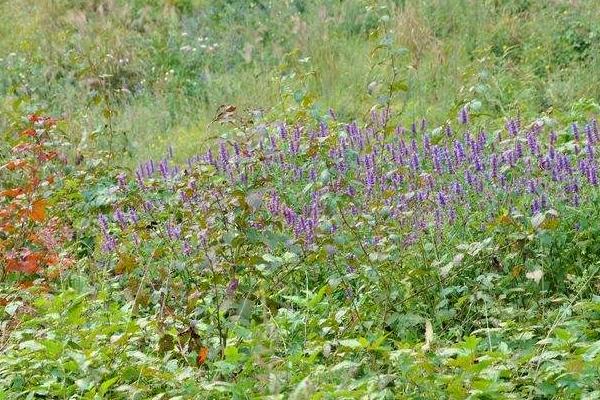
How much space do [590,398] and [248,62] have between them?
6986 mm

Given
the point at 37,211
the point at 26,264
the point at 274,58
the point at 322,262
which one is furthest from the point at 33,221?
the point at 274,58

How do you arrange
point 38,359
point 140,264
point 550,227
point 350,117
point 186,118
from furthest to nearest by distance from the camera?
point 186,118
point 350,117
point 140,264
point 550,227
point 38,359

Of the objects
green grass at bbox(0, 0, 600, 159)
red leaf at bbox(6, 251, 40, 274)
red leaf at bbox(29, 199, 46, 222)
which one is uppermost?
red leaf at bbox(29, 199, 46, 222)

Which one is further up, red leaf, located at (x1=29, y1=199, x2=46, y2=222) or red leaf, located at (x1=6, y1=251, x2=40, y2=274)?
red leaf, located at (x1=29, y1=199, x2=46, y2=222)

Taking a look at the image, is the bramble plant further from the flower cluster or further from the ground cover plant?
the flower cluster

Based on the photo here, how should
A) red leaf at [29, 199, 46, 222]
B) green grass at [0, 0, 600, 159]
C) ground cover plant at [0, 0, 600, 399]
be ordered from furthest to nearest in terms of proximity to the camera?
green grass at [0, 0, 600, 159] < red leaf at [29, 199, 46, 222] < ground cover plant at [0, 0, 600, 399]

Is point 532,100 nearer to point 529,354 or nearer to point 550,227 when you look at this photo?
point 550,227

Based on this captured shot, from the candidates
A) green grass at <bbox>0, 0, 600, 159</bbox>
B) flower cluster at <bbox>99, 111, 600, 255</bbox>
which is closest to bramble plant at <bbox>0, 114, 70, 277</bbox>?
flower cluster at <bbox>99, 111, 600, 255</bbox>

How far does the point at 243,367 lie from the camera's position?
131 inches

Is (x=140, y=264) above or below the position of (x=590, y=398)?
below

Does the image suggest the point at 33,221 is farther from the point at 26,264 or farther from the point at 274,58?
the point at 274,58

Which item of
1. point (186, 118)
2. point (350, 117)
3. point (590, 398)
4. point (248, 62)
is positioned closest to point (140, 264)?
point (590, 398)

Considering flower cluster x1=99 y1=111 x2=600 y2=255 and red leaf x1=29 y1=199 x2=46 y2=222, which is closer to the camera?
flower cluster x1=99 y1=111 x2=600 y2=255

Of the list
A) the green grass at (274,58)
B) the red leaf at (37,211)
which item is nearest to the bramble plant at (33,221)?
the red leaf at (37,211)
